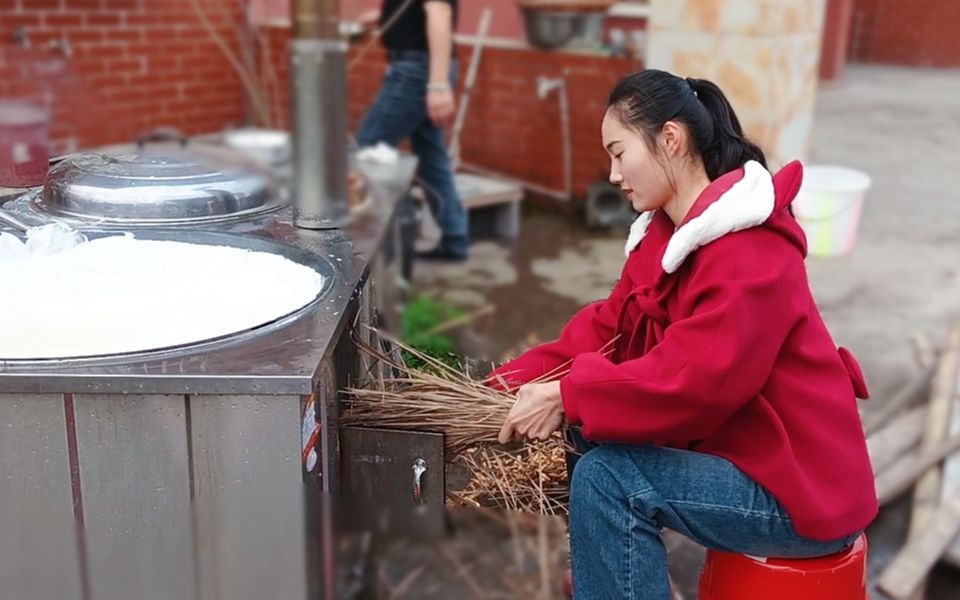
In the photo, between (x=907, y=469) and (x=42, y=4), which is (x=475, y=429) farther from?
(x=42, y=4)

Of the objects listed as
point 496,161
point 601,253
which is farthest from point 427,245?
point 496,161

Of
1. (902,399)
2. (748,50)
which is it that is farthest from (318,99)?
(748,50)

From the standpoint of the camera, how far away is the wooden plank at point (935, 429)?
11.4 ft

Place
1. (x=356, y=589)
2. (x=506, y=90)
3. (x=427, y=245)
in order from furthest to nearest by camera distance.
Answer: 1. (x=506, y=90)
2. (x=427, y=245)
3. (x=356, y=589)

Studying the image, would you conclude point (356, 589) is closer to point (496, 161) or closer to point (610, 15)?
point (496, 161)

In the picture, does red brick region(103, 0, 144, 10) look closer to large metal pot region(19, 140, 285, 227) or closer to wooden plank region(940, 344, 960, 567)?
large metal pot region(19, 140, 285, 227)

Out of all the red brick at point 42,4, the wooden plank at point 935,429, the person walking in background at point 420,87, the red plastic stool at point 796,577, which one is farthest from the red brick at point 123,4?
the red plastic stool at point 796,577

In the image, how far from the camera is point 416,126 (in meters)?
5.15

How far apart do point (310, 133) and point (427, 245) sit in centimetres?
466

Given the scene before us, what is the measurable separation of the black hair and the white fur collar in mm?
91

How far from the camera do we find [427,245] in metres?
5.95

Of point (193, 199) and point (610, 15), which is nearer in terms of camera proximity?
point (193, 199)

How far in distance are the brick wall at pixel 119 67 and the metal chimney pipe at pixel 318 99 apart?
15.8 feet

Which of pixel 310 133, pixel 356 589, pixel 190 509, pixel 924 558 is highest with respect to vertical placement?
pixel 310 133
